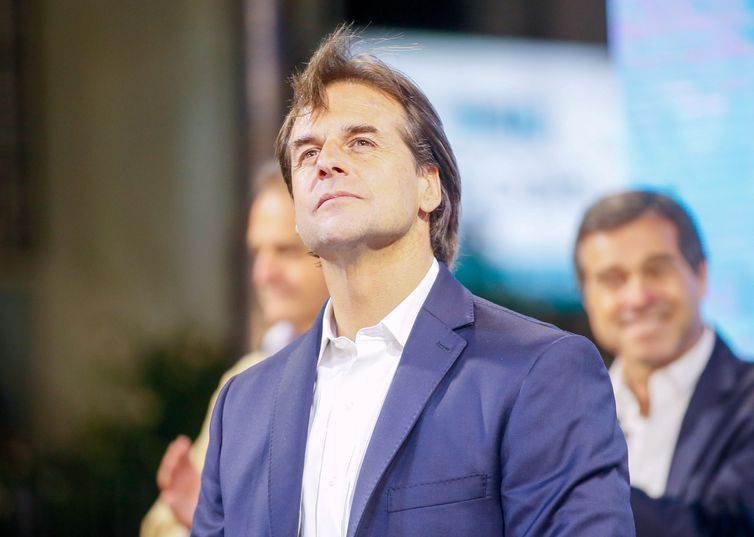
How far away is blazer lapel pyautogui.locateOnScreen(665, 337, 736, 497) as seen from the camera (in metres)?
2.88

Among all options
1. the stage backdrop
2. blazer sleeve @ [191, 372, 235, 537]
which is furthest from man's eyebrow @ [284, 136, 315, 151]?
the stage backdrop

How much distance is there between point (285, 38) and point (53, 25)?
2.17m

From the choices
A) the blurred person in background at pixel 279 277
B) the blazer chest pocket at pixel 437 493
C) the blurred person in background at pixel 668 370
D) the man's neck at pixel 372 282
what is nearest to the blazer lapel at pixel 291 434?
the man's neck at pixel 372 282

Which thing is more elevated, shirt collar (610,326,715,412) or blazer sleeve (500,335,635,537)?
blazer sleeve (500,335,635,537)

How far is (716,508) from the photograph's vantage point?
9.29 ft

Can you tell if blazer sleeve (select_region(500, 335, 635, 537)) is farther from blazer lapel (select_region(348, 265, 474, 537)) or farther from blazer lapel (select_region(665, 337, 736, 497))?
blazer lapel (select_region(665, 337, 736, 497))

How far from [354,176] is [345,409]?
416 mm

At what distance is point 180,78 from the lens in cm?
694

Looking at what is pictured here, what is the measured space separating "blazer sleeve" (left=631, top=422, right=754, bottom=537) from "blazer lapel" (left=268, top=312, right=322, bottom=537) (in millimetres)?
1138

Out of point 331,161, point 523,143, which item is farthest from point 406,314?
point 523,143

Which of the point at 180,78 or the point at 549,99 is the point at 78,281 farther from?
the point at 549,99

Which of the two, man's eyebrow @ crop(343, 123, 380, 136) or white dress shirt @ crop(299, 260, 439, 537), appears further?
man's eyebrow @ crop(343, 123, 380, 136)

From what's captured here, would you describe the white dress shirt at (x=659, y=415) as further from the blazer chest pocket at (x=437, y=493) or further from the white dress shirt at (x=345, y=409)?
the blazer chest pocket at (x=437, y=493)

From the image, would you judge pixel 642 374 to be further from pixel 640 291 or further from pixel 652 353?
pixel 640 291
